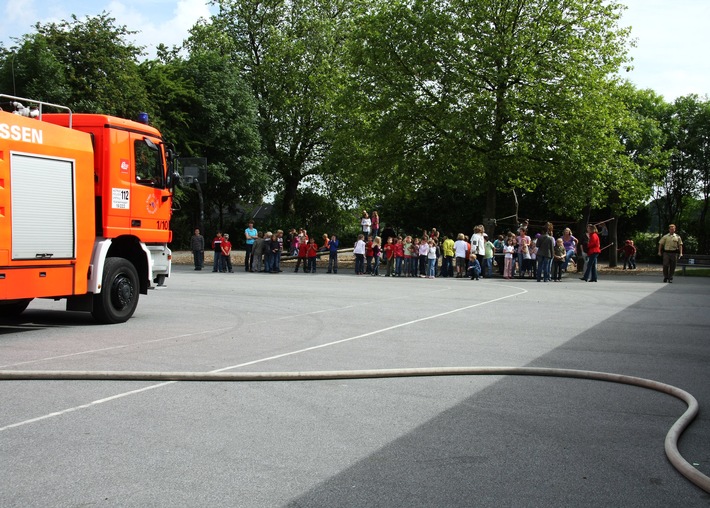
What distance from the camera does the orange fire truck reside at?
422 inches

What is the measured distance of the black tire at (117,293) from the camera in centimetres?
1217

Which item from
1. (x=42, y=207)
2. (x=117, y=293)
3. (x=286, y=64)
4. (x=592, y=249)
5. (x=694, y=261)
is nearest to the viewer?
(x=42, y=207)

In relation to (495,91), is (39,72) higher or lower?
higher

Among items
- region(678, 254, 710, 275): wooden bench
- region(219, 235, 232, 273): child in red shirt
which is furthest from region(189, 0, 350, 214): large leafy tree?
region(678, 254, 710, 275): wooden bench

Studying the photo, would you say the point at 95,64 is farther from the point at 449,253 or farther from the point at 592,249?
the point at 592,249

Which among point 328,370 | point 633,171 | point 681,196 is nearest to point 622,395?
point 328,370

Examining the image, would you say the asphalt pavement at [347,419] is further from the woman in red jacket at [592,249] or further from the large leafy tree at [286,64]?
the large leafy tree at [286,64]

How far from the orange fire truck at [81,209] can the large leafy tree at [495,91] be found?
19260 millimetres

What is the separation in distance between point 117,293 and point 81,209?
1475 millimetres

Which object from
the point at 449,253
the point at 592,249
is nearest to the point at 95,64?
the point at 449,253

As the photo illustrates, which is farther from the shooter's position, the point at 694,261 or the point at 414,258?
the point at 694,261

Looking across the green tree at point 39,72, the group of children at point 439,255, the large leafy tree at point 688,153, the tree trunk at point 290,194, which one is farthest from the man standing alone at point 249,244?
the large leafy tree at point 688,153

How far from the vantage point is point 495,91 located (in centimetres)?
3144

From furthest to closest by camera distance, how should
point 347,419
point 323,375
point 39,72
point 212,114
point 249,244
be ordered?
point 212,114 → point 39,72 → point 249,244 → point 323,375 → point 347,419
